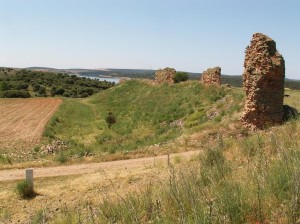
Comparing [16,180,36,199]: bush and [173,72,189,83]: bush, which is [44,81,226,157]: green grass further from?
[16,180,36,199]: bush

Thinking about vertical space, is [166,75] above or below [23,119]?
above

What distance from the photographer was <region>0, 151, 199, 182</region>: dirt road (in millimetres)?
15266

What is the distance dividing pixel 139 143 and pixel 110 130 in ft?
30.9

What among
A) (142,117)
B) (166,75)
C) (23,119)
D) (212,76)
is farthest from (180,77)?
(23,119)

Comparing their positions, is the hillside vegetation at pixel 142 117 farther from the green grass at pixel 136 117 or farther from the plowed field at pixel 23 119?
the plowed field at pixel 23 119

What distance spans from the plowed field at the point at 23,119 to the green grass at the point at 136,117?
4.01ft

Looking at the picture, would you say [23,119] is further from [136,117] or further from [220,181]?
[220,181]

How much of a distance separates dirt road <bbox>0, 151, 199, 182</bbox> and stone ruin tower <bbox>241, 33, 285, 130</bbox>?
4137mm

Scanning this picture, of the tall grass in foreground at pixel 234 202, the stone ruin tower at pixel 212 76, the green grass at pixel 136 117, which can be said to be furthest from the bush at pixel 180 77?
the tall grass in foreground at pixel 234 202

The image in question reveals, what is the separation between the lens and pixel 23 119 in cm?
3622

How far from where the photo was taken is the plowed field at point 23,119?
2691cm

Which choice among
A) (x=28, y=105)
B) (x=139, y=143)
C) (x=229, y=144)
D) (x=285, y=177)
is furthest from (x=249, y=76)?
(x=28, y=105)

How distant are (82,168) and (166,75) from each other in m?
28.3

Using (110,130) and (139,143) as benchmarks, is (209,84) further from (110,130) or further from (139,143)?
(139,143)
